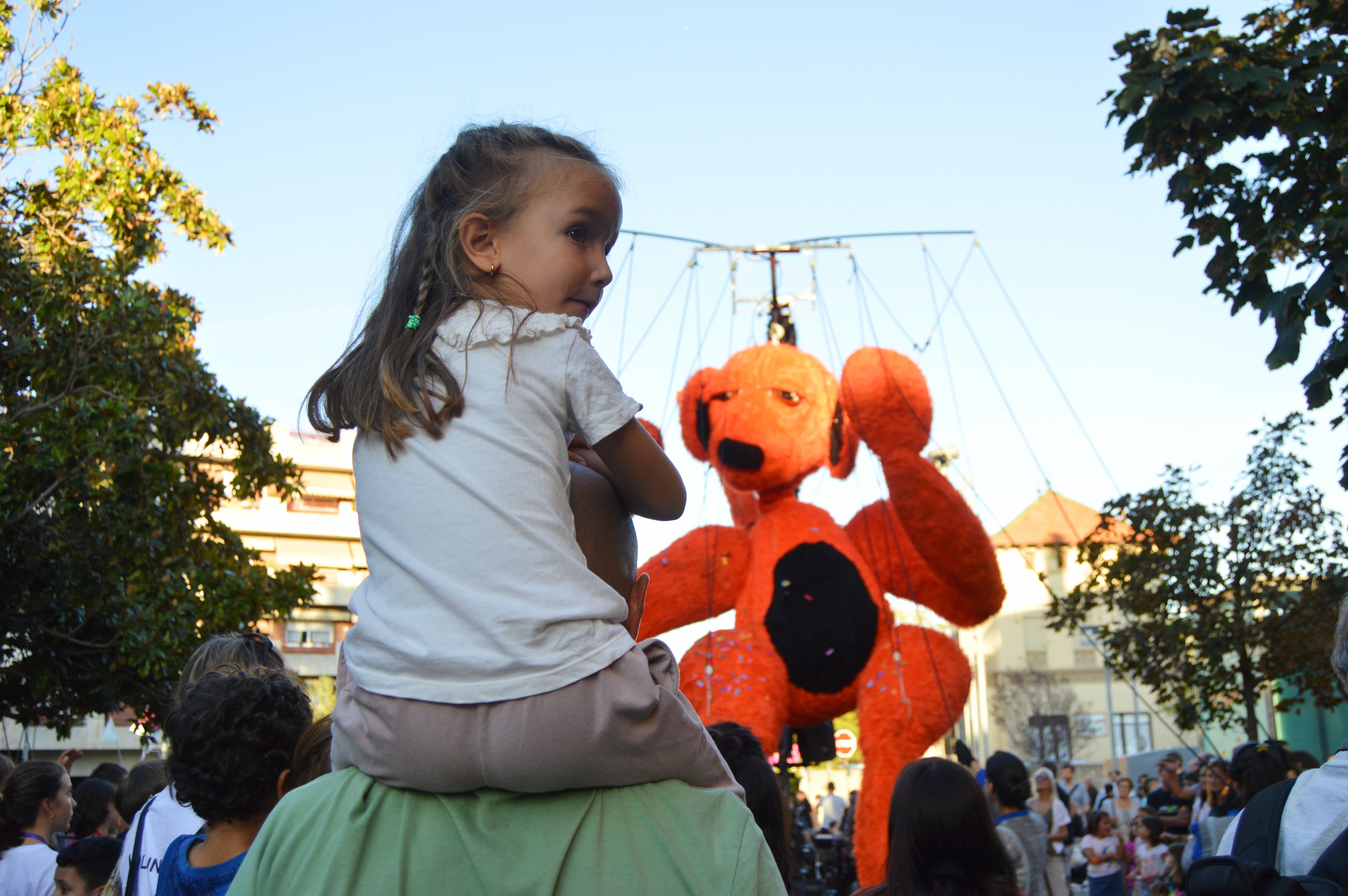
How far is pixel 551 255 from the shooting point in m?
1.44

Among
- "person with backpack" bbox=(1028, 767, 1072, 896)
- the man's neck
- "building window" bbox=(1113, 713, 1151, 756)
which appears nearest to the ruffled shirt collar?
the man's neck

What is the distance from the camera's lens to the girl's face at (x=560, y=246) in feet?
4.70

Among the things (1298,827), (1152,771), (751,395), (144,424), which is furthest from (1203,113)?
(1152,771)

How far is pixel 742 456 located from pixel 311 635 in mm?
28048

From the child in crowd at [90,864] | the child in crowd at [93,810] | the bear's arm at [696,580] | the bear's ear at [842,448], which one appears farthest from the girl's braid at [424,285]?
the bear's ear at [842,448]

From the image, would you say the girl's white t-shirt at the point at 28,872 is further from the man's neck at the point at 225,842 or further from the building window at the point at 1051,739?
the building window at the point at 1051,739

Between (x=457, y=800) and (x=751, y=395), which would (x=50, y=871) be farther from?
(x=751, y=395)

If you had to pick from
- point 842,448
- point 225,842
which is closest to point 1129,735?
point 842,448

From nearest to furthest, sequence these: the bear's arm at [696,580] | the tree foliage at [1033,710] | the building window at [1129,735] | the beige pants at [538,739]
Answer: the beige pants at [538,739] → the bear's arm at [696,580] → the tree foliage at [1033,710] → the building window at [1129,735]

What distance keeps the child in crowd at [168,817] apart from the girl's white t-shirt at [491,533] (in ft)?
3.75

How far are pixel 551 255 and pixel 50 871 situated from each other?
3060 mm

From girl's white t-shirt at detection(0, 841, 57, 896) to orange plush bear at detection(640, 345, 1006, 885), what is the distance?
3256 millimetres

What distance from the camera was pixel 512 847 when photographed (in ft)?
3.86

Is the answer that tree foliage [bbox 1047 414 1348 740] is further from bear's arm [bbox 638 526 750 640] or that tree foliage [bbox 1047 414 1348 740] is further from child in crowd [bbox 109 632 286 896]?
child in crowd [bbox 109 632 286 896]
